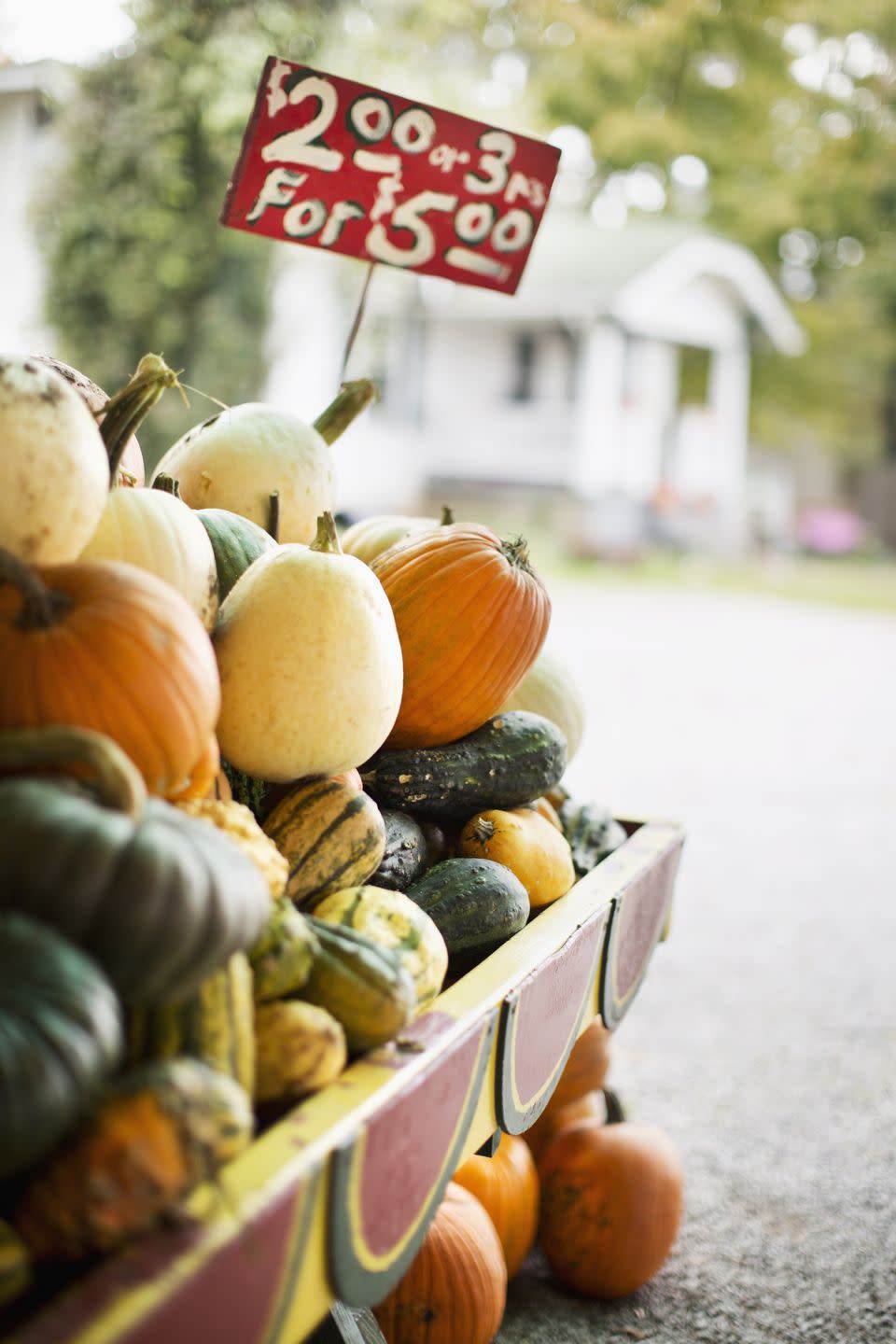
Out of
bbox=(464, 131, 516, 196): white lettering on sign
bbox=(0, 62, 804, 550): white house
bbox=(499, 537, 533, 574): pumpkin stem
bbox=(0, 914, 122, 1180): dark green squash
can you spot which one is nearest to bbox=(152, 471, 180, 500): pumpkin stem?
bbox=(499, 537, 533, 574): pumpkin stem

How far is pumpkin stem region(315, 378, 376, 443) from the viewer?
221cm

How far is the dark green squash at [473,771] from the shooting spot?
1861 mm

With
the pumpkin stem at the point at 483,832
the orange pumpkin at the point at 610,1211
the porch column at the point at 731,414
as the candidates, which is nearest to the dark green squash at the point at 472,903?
the pumpkin stem at the point at 483,832

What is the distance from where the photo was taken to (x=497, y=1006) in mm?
1462

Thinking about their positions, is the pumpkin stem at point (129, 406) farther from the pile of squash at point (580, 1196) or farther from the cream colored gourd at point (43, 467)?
the pile of squash at point (580, 1196)

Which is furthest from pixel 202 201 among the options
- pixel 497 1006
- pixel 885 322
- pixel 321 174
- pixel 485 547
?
pixel 885 322

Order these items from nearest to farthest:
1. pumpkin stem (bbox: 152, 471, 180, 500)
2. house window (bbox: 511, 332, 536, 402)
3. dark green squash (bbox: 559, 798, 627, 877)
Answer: pumpkin stem (bbox: 152, 471, 180, 500)
dark green squash (bbox: 559, 798, 627, 877)
house window (bbox: 511, 332, 536, 402)

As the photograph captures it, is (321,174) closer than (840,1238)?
Yes

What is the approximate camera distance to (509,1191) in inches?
87.6

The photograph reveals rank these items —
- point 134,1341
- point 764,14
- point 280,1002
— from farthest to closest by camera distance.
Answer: point 764,14 < point 280,1002 < point 134,1341

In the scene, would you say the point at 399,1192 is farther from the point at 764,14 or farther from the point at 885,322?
the point at 885,322

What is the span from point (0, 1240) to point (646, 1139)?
1725 millimetres

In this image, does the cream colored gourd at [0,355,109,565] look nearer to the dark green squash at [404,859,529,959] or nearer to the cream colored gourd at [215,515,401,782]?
the cream colored gourd at [215,515,401,782]

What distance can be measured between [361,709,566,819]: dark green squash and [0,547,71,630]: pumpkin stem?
732 millimetres
